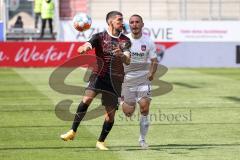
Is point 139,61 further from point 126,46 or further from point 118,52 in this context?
point 118,52

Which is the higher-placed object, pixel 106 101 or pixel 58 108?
pixel 106 101

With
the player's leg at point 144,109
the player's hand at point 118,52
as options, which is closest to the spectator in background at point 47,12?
the player's leg at point 144,109

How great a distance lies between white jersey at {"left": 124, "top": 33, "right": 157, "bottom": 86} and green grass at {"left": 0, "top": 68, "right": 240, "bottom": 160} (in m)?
1.11

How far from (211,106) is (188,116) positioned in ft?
7.91

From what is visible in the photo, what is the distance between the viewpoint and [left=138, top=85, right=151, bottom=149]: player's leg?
12305 millimetres

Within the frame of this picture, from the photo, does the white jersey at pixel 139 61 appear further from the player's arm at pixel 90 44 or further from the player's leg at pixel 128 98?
the player's arm at pixel 90 44

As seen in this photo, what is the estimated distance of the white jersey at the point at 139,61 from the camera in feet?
41.4

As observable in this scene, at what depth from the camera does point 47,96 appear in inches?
853

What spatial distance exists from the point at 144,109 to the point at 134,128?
8.03 ft

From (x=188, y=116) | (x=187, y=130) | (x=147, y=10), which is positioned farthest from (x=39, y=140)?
(x=147, y=10)

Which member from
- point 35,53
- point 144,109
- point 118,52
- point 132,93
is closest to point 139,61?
point 132,93

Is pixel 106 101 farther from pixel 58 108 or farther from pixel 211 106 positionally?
pixel 211 106

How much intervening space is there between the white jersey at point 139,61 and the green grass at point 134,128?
1.11 meters

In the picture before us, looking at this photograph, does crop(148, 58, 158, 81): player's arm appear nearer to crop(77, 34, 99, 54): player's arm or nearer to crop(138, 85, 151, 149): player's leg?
crop(138, 85, 151, 149): player's leg
